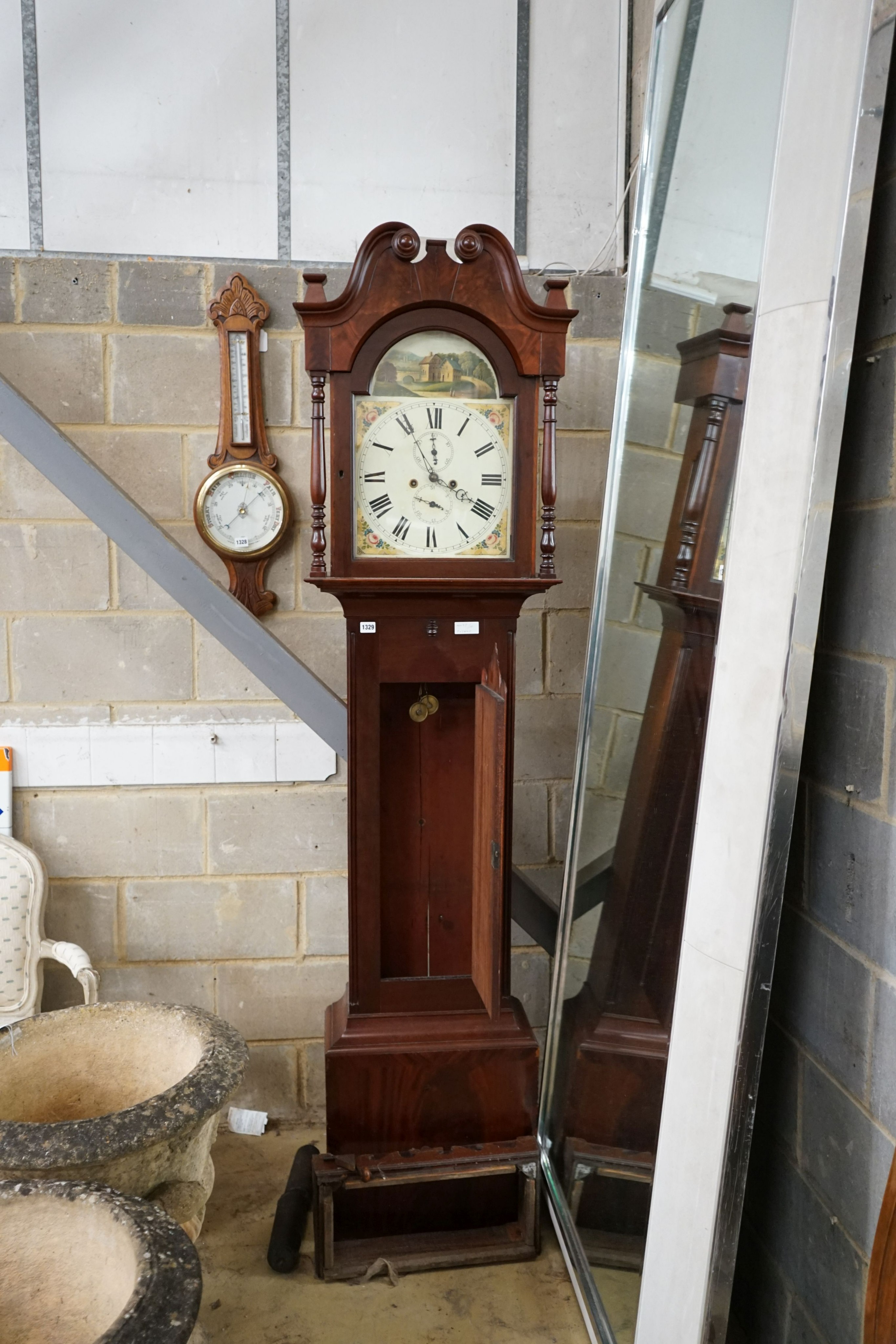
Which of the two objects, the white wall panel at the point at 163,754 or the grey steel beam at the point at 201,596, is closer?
the grey steel beam at the point at 201,596

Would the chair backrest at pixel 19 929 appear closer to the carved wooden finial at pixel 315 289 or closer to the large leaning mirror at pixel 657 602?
the large leaning mirror at pixel 657 602

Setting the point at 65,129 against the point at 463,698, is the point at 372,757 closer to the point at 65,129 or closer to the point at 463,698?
the point at 463,698

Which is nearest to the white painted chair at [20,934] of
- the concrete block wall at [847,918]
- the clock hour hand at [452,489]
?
the clock hour hand at [452,489]

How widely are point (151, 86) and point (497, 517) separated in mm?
1370

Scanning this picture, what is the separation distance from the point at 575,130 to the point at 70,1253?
7.98 ft

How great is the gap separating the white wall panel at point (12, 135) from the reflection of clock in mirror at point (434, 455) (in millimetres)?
1096

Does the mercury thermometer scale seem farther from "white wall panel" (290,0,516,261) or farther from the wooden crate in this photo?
the wooden crate

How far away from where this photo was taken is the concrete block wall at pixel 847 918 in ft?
4.22

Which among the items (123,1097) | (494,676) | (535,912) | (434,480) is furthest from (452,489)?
(123,1097)

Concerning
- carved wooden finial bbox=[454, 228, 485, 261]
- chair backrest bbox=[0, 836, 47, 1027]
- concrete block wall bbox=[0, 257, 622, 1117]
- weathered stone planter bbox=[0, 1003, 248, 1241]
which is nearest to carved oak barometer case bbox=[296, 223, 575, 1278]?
carved wooden finial bbox=[454, 228, 485, 261]

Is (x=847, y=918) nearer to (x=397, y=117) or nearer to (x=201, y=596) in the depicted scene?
(x=201, y=596)

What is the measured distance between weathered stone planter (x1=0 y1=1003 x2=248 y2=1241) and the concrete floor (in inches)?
11.9

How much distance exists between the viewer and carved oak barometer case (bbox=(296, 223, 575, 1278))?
5.62ft

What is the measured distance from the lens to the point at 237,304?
7.41ft
